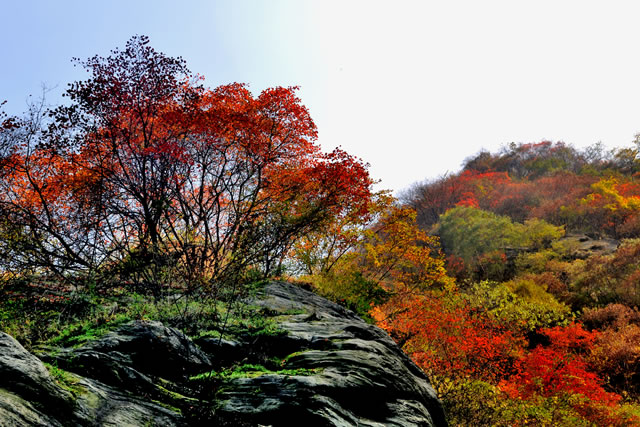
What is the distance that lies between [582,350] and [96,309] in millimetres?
21043

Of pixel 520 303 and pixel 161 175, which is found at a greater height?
pixel 161 175

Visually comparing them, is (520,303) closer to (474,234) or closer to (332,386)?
(474,234)

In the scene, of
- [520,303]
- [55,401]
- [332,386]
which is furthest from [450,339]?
[55,401]

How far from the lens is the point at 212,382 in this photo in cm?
452

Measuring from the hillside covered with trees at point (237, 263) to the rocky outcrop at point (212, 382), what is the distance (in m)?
0.10

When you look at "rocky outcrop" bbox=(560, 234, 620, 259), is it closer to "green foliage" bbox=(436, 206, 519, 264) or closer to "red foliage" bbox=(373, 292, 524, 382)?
"green foliage" bbox=(436, 206, 519, 264)

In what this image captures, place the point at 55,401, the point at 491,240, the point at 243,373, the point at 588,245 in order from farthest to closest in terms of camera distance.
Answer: the point at 491,240 → the point at 588,245 → the point at 243,373 → the point at 55,401

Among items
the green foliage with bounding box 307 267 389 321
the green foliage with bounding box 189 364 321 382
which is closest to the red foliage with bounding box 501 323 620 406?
the green foliage with bounding box 307 267 389 321

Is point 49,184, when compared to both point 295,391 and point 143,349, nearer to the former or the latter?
point 143,349

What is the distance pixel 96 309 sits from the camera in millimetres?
6715

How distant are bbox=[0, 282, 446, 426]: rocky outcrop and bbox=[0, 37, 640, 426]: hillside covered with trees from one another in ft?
0.31

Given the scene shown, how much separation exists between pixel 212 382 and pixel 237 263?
6303mm

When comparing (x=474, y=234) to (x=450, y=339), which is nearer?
(x=450, y=339)

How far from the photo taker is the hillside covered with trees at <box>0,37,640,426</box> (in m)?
7.15
